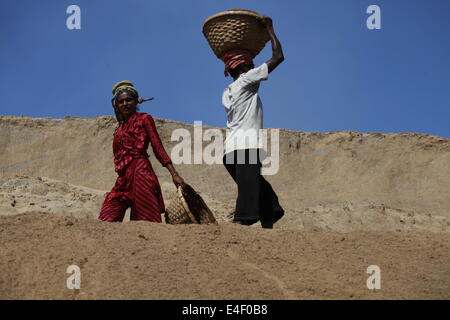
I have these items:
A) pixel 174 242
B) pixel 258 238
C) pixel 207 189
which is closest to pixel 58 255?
pixel 174 242

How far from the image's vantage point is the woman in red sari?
18.3 ft

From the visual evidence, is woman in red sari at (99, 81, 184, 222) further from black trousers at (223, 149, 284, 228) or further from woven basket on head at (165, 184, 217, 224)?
black trousers at (223, 149, 284, 228)

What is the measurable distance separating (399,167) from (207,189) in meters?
6.35

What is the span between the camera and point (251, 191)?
551 centimetres

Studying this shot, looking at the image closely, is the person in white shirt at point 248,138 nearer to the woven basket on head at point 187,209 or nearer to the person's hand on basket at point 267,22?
the person's hand on basket at point 267,22

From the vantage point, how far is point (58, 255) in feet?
13.6

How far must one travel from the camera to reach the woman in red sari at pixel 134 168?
220 inches

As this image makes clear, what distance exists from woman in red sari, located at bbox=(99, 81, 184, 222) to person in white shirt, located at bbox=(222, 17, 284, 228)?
505mm

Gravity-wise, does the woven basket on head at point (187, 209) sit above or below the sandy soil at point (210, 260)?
above

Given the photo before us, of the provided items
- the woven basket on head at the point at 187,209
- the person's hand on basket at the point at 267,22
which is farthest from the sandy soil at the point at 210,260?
the person's hand on basket at the point at 267,22

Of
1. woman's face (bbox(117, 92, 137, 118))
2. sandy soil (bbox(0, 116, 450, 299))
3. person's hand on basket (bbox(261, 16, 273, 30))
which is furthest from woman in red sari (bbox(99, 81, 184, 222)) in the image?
person's hand on basket (bbox(261, 16, 273, 30))

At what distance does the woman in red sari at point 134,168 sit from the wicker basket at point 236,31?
0.85m

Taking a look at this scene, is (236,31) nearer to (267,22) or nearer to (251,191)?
(267,22)
